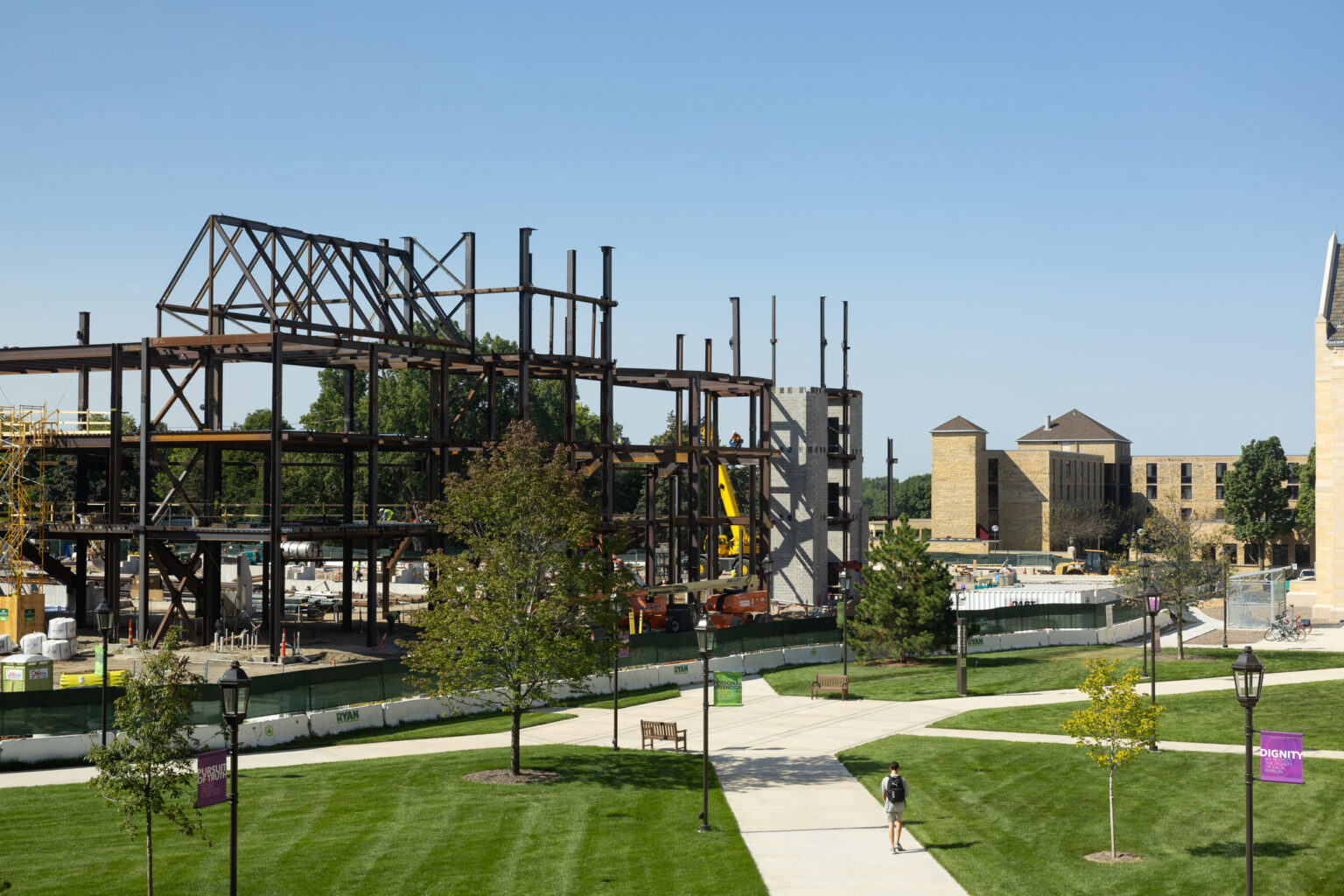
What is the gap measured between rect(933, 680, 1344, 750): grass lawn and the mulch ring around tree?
12.3 meters

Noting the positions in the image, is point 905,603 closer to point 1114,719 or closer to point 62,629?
point 1114,719

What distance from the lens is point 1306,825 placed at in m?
24.2

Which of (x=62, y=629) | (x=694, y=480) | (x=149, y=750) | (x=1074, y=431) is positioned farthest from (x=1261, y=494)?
(x=149, y=750)

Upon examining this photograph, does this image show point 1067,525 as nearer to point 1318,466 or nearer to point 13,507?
point 1318,466

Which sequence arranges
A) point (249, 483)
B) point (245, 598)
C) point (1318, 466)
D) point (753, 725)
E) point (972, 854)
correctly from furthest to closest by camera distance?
A: point (249, 483), point (1318, 466), point (245, 598), point (753, 725), point (972, 854)

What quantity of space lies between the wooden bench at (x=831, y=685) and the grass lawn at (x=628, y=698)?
4658mm

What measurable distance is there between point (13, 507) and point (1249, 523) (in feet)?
366

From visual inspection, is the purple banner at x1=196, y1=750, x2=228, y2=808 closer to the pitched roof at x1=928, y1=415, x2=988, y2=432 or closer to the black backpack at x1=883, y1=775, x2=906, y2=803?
the black backpack at x1=883, y1=775, x2=906, y2=803

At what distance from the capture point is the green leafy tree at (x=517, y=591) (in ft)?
98.0

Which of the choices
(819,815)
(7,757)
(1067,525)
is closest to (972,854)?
(819,815)

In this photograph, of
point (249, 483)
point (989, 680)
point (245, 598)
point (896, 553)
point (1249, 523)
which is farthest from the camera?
point (1249, 523)

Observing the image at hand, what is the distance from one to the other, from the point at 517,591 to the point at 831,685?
→ 15.0 meters

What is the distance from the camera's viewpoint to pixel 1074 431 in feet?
497

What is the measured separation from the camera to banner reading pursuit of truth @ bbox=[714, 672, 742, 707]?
30344mm
